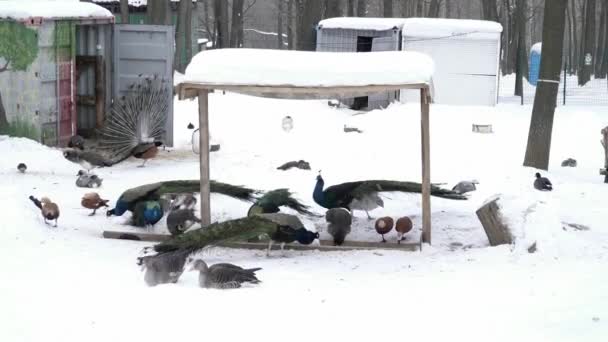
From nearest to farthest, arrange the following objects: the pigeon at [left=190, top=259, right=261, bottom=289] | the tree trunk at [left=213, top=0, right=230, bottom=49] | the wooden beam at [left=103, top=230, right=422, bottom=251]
Result: 1. the pigeon at [left=190, top=259, right=261, bottom=289]
2. the wooden beam at [left=103, top=230, right=422, bottom=251]
3. the tree trunk at [left=213, top=0, right=230, bottom=49]

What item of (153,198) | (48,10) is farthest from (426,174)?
(48,10)

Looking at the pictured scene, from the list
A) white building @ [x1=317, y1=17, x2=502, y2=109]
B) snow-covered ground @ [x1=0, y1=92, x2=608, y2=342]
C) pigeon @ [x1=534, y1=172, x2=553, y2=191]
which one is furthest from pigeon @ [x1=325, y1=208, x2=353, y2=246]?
white building @ [x1=317, y1=17, x2=502, y2=109]

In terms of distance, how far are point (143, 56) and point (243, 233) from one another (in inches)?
363

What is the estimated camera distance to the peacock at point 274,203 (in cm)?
1193

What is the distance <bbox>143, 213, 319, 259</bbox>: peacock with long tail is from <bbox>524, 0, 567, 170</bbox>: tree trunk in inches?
280

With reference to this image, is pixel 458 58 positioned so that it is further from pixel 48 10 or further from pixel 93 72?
pixel 48 10

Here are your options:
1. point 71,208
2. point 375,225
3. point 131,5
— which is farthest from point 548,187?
point 131,5

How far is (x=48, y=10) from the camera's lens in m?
17.9

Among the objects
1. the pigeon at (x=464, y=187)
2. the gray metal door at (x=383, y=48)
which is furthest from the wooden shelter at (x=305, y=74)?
the gray metal door at (x=383, y=48)

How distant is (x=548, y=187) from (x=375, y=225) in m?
4.18

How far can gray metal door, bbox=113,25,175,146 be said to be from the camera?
19.0 m

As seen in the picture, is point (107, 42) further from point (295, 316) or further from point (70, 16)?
point (295, 316)

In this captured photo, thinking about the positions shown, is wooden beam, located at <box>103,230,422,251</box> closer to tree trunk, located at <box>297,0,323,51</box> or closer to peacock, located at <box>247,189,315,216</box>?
peacock, located at <box>247,189,315,216</box>

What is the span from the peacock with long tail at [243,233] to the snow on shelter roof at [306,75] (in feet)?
4.58
